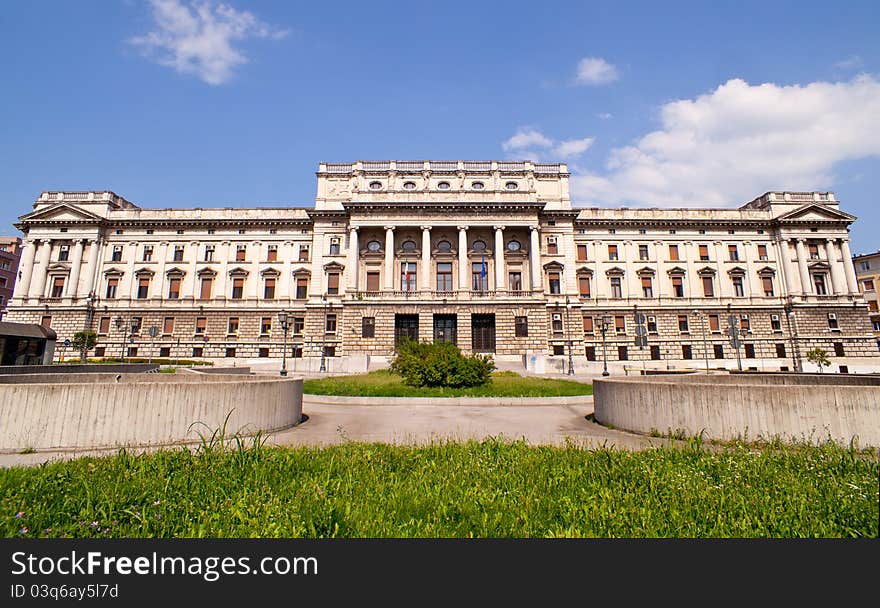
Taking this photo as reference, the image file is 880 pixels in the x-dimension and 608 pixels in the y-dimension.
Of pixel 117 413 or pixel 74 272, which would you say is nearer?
pixel 117 413

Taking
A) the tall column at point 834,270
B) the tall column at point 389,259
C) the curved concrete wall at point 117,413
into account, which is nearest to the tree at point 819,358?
the tall column at point 834,270

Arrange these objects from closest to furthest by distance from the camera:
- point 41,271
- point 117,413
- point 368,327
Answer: point 117,413 → point 368,327 → point 41,271

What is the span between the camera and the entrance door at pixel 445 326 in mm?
38000

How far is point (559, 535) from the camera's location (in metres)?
3.18

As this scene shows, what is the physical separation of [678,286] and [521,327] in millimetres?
19875

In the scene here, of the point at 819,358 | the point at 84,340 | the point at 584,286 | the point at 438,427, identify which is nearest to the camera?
the point at 438,427

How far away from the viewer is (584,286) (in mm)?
43375

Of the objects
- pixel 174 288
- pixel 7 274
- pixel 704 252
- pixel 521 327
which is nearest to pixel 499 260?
pixel 521 327

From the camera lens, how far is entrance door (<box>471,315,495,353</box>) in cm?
3775

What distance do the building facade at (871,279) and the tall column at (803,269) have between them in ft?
84.8

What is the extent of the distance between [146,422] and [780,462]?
1013cm

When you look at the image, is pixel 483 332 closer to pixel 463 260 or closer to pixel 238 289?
pixel 463 260

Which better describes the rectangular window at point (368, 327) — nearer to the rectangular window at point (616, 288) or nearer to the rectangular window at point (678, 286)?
the rectangular window at point (616, 288)

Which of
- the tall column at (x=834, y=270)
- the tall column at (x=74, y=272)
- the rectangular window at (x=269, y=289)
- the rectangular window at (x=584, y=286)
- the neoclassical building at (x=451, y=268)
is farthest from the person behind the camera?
the rectangular window at (x=584, y=286)
